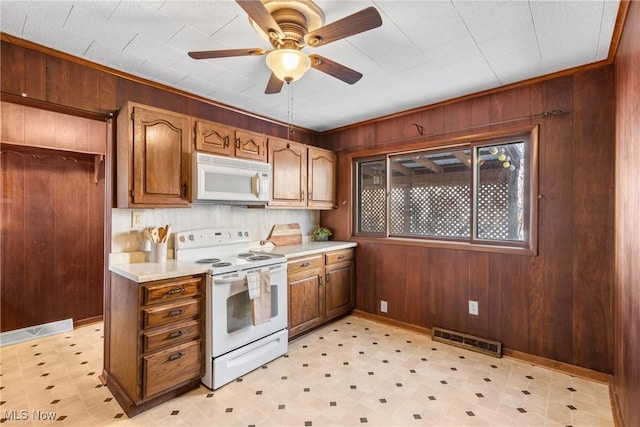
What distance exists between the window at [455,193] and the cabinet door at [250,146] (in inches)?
53.3

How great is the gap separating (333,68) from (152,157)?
1.54 m

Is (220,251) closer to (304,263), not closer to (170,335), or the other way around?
(304,263)

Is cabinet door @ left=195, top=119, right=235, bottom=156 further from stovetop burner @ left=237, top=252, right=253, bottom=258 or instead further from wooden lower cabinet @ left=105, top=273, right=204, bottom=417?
wooden lower cabinet @ left=105, top=273, right=204, bottom=417

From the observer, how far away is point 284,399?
7.00ft

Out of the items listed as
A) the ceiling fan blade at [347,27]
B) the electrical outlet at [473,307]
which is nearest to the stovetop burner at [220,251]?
the ceiling fan blade at [347,27]

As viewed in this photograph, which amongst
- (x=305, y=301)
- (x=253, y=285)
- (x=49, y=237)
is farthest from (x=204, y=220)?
(x=49, y=237)

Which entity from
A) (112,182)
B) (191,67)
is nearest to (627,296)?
(191,67)

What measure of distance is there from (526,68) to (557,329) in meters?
2.14

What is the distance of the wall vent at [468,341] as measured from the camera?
277 centimetres

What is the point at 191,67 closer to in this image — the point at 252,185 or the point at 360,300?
the point at 252,185

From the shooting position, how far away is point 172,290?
2.12 m

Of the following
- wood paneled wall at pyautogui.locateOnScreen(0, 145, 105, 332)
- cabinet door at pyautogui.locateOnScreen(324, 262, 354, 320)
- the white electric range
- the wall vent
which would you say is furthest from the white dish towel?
wood paneled wall at pyautogui.locateOnScreen(0, 145, 105, 332)

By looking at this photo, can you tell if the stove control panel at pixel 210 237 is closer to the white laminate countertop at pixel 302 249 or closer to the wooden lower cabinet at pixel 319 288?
the white laminate countertop at pixel 302 249

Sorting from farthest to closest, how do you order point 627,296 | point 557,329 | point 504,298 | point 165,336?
1. point 504,298
2. point 557,329
3. point 165,336
4. point 627,296
